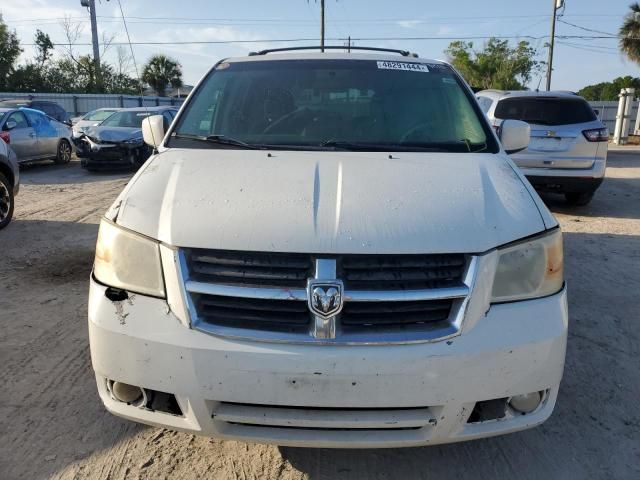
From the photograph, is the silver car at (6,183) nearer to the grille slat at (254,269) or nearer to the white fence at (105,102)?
the grille slat at (254,269)

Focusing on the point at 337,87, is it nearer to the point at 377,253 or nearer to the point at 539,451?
the point at 377,253

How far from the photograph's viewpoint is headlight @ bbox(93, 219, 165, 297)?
2.08 meters

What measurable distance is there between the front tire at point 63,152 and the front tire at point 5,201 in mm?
7627

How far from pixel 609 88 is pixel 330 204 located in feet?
221

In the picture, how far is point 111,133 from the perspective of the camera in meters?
12.5

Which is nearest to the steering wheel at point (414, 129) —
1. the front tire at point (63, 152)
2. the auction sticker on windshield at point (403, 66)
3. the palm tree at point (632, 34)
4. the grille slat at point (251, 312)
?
the auction sticker on windshield at point (403, 66)

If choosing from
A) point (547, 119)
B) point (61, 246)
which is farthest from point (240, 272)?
point (547, 119)

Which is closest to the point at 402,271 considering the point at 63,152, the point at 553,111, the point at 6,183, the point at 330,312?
the point at 330,312

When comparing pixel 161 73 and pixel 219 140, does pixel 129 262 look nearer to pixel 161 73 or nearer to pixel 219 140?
pixel 219 140

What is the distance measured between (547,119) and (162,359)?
8013mm

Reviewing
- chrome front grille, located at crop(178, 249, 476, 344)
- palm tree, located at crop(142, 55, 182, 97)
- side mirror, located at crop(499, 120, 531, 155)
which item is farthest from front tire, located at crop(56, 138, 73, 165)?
palm tree, located at crop(142, 55, 182, 97)

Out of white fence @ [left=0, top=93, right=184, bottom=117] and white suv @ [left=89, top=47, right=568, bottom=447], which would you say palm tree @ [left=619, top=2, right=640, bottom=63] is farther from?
white suv @ [left=89, top=47, right=568, bottom=447]

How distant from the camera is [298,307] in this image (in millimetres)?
1984

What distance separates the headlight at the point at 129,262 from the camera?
6.84 feet
